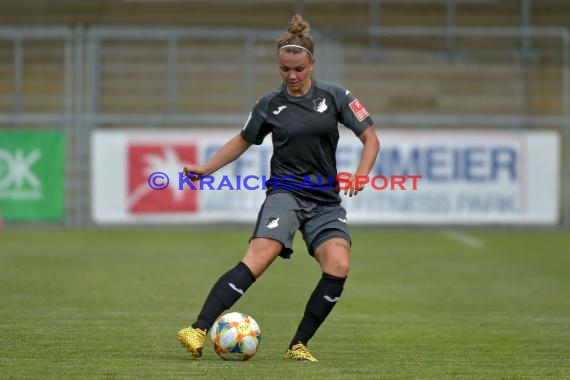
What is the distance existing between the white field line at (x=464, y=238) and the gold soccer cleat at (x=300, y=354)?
1023 centimetres

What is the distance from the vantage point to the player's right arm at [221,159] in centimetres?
744

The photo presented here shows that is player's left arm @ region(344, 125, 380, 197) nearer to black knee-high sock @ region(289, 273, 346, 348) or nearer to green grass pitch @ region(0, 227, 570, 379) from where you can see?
black knee-high sock @ region(289, 273, 346, 348)

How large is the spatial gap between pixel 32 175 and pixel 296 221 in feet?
42.3

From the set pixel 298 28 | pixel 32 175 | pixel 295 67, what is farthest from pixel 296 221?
pixel 32 175

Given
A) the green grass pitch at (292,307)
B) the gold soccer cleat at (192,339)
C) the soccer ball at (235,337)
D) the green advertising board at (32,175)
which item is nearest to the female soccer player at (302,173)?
the soccer ball at (235,337)

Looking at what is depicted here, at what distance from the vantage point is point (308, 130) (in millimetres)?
7324

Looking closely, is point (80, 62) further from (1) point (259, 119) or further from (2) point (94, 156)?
(1) point (259, 119)

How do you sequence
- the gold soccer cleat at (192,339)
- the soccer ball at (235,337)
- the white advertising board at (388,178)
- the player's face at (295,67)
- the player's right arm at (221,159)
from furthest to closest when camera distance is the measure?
1. the white advertising board at (388,178)
2. the player's right arm at (221,159)
3. the player's face at (295,67)
4. the soccer ball at (235,337)
5. the gold soccer cleat at (192,339)

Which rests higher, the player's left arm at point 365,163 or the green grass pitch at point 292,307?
the player's left arm at point 365,163

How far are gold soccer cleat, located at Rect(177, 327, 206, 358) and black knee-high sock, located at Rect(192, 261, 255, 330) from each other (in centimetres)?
5

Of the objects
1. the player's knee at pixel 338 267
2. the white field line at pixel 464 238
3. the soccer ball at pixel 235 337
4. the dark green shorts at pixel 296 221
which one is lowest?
the white field line at pixel 464 238

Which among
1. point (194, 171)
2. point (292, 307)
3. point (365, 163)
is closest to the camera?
point (365, 163)

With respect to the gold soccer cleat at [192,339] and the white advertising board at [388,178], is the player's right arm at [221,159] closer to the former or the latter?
the gold soccer cleat at [192,339]

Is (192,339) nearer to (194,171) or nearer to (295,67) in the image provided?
(194,171)
